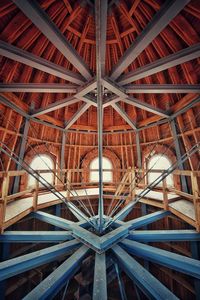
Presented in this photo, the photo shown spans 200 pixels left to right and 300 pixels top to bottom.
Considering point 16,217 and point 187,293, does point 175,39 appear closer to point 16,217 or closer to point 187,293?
point 16,217

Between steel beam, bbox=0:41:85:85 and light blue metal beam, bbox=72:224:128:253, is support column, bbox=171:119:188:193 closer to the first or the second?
light blue metal beam, bbox=72:224:128:253

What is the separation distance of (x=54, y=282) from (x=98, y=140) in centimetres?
260

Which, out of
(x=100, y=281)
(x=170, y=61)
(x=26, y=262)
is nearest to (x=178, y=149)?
(x=170, y=61)

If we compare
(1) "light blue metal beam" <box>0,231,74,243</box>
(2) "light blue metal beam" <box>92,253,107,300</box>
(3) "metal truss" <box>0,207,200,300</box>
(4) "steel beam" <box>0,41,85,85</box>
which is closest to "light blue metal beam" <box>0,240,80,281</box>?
(3) "metal truss" <box>0,207,200,300</box>

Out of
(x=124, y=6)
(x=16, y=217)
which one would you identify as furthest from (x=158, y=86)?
(x=16, y=217)

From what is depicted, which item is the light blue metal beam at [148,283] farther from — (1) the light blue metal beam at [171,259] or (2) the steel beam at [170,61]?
(2) the steel beam at [170,61]

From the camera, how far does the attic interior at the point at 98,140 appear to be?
2.66 m

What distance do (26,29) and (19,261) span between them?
20.9 feet

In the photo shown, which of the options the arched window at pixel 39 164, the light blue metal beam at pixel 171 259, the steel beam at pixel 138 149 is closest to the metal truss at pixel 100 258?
the light blue metal beam at pixel 171 259

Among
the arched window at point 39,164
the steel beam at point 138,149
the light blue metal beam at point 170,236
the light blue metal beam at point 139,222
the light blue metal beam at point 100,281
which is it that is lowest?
the light blue metal beam at point 100,281

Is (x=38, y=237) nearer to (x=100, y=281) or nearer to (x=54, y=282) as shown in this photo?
(x=54, y=282)

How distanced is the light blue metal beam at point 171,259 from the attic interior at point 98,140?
18 millimetres

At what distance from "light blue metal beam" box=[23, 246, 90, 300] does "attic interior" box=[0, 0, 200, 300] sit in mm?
18

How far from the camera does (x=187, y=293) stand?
593 cm
